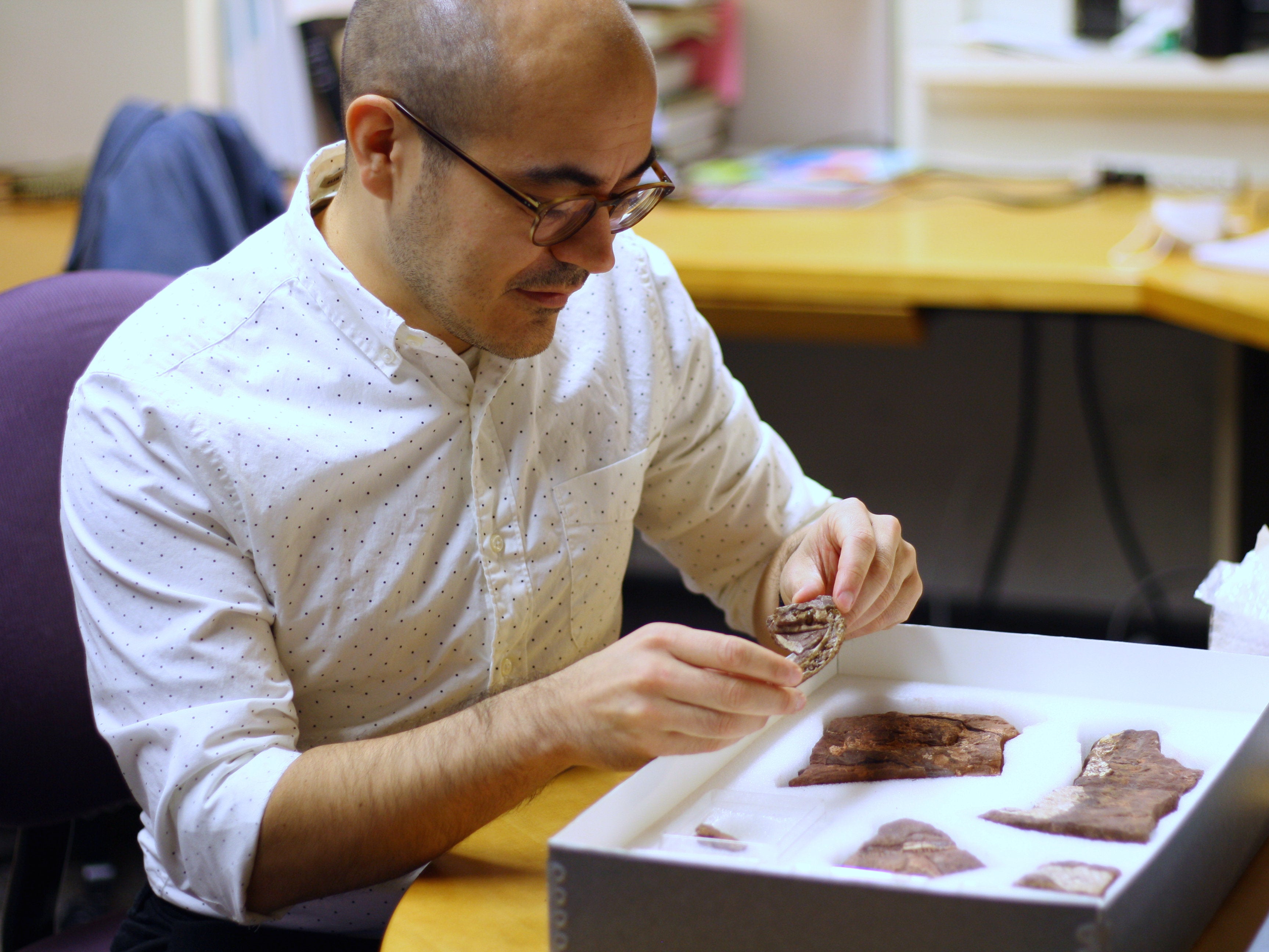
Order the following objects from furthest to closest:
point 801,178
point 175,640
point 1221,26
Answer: point 801,178 < point 1221,26 < point 175,640

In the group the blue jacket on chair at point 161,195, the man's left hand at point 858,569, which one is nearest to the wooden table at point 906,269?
the blue jacket on chair at point 161,195

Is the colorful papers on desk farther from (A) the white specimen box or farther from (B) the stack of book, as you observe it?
(A) the white specimen box

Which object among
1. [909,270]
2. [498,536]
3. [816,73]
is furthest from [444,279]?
[816,73]

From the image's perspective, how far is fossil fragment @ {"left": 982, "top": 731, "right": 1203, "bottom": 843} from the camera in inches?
27.2

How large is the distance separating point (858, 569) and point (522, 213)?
13.1 inches

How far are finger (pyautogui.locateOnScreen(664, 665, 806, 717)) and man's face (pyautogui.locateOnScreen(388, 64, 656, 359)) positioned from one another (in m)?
0.31

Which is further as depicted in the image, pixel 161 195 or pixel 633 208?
pixel 161 195

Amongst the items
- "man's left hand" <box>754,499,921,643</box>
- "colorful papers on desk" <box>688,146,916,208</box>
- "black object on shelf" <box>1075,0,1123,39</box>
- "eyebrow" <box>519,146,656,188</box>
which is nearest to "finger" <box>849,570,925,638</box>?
"man's left hand" <box>754,499,921,643</box>

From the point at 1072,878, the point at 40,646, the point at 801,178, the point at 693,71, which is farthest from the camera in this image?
the point at 693,71

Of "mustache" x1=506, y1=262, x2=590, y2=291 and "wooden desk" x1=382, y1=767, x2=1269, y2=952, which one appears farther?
→ "mustache" x1=506, y1=262, x2=590, y2=291

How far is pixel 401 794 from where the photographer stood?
0.84m

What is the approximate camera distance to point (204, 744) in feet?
2.75

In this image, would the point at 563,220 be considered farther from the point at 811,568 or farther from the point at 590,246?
the point at 811,568

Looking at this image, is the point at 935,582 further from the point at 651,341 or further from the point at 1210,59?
the point at 651,341
